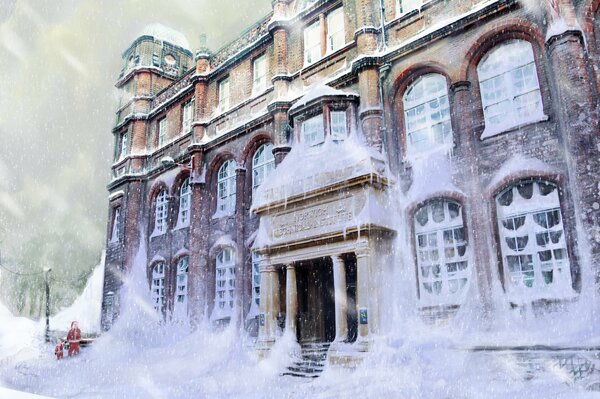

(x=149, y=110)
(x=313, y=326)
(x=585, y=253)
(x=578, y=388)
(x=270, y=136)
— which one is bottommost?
(x=578, y=388)

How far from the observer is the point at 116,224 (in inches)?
914

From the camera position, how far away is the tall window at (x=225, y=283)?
650 inches

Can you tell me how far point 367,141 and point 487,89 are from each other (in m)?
3.28

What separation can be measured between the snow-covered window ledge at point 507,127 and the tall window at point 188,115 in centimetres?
1314

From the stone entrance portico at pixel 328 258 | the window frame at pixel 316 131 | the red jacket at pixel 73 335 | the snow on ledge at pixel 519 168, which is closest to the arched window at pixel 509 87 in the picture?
the snow on ledge at pixel 519 168

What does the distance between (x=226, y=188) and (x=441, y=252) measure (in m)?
9.48

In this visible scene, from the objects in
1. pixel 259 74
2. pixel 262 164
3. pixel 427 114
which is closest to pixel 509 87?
pixel 427 114

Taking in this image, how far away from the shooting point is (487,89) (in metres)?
11.5

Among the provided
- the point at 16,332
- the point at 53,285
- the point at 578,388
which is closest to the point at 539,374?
the point at 578,388

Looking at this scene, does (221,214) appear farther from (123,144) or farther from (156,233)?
(123,144)

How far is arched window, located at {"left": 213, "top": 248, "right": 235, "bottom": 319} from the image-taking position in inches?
650

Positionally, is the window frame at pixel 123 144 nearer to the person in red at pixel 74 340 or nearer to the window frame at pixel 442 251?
the person in red at pixel 74 340

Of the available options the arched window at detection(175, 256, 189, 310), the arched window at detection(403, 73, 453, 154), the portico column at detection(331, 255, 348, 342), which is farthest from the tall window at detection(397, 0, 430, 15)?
the arched window at detection(175, 256, 189, 310)

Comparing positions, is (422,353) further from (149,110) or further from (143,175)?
(149,110)
